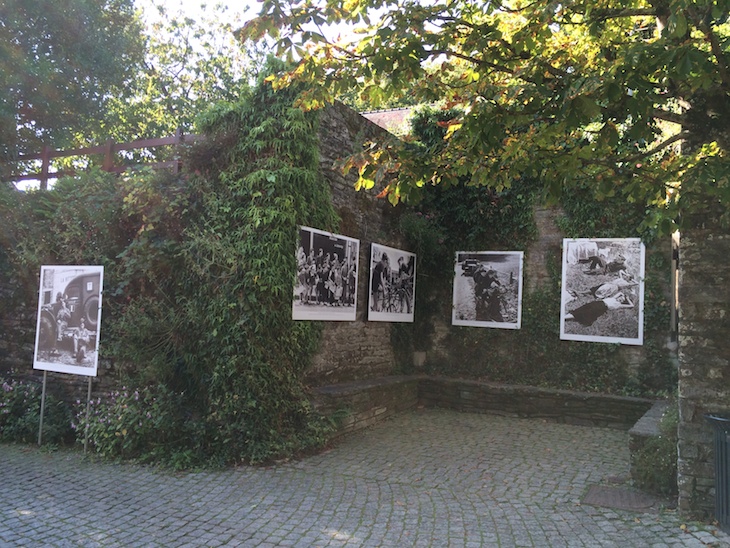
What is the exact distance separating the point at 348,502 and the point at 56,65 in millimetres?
9352

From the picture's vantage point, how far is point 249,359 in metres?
6.41

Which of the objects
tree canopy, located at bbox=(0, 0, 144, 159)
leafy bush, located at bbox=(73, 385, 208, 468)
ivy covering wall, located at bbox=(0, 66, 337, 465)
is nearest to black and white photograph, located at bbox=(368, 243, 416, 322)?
ivy covering wall, located at bbox=(0, 66, 337, 465)

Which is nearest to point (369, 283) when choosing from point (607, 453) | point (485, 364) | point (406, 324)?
point (406, 324)

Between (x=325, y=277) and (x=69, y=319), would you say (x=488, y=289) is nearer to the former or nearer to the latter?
(x=325, y=277)

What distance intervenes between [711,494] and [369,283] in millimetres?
5675

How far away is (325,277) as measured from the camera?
7.75 meters

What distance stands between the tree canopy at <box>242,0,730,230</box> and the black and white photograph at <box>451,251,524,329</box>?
514 centimetres

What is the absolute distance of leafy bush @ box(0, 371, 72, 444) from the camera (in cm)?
723

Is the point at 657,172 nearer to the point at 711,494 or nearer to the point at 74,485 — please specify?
the point at 711,494

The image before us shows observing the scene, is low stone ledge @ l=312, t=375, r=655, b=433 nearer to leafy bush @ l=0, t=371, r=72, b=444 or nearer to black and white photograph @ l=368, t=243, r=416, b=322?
black and white photograph @ l=368, t=243, r=416, b=322

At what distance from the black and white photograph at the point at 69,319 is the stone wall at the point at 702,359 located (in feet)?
20.7

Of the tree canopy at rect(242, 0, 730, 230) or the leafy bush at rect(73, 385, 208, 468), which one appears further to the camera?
the leafy bush at rect(73, 385, 208, 468)

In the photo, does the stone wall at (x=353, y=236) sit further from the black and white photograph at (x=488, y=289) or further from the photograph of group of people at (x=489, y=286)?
the black and white photograph at (x=488, y=289)

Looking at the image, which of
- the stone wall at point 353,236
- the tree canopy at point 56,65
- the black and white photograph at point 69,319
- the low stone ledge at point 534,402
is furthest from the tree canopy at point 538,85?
the tree canopy at point 56,65
